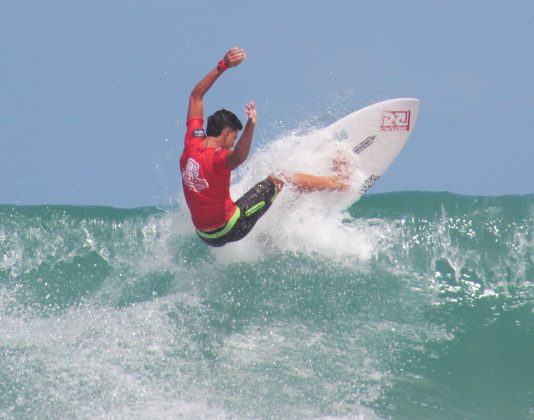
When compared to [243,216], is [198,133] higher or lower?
higher

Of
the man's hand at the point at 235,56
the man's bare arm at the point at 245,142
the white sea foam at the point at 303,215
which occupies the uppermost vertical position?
the man's hand at the point at 235,56

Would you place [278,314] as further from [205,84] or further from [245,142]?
[205,84]

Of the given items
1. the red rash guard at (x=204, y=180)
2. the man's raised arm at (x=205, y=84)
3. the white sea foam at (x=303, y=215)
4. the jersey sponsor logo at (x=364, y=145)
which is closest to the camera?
the red rash guard at (x=204, y=180)

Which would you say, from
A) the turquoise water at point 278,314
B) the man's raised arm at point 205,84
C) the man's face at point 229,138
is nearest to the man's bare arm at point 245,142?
the man's face at point 229,138

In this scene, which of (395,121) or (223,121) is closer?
(223,121)

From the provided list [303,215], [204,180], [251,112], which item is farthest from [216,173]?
[303,215]

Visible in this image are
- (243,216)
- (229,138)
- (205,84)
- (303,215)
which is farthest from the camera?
(303,215)

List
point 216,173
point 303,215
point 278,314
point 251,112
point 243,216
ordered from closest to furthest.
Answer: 1. point 251,112
2. point 216,173
3. point 243,216
4. point 278,314
5. point 303,215

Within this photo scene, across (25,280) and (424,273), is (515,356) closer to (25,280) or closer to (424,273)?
(424,273)

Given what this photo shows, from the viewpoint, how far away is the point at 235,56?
7.42 metres

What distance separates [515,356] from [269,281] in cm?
237

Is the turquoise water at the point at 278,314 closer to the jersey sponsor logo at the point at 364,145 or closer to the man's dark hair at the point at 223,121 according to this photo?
the jersey sponsor logo at the point at 364,145

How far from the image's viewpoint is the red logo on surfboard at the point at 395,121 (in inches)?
384

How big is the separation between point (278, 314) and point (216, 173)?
1.55m
